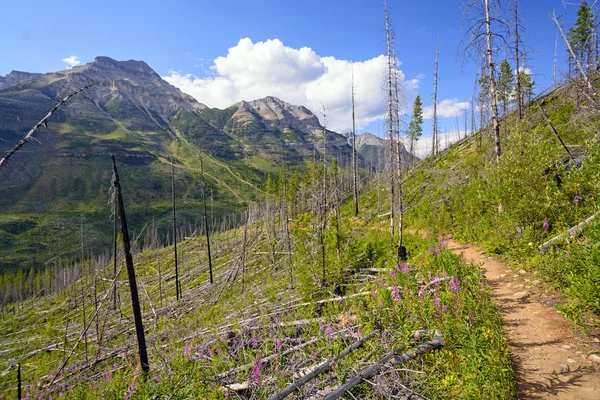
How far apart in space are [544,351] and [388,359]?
258 cm

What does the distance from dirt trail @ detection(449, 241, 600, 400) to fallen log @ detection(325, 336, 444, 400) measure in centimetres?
121

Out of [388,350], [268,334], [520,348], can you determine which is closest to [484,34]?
[520,348]

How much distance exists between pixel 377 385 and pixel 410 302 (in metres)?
2.56

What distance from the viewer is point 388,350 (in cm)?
513

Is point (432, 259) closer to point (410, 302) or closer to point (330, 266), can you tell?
point (410, 302)

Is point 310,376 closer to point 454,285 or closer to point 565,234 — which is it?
point 454,285

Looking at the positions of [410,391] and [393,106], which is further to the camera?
[393,106]

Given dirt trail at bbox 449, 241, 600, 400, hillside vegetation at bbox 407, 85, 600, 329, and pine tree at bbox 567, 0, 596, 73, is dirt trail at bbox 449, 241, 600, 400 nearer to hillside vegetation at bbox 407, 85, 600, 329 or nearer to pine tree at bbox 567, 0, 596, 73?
hillside vegetation at bbox 407, 85, 600, 329

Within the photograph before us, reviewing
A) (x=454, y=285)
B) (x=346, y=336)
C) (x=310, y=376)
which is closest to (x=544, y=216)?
(x=454, y=285)

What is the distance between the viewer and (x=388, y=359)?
4887 millimetres

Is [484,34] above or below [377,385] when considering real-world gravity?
above

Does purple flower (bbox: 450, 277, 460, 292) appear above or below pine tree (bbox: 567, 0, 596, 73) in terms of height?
below

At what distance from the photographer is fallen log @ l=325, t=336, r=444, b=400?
14.1ft

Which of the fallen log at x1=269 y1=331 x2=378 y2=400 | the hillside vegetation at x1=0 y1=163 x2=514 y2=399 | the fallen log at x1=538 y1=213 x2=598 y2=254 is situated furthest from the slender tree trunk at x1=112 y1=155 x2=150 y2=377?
the fallen log at x1=538 y1=213 x2=598 y2=254
